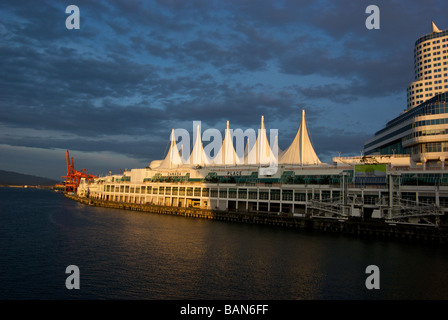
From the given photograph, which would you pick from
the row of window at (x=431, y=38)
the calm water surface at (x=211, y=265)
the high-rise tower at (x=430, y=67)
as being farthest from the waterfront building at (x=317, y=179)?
the row of window at (x=431, y=38)

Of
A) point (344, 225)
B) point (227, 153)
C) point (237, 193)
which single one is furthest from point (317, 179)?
point (227, 153)

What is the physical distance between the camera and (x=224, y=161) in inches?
3209

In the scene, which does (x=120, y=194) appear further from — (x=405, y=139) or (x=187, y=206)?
(x=405, y=139)

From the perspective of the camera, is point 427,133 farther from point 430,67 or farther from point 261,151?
point 430,67

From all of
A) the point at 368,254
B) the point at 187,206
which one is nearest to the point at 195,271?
the point at 368,254

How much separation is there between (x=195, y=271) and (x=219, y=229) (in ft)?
72.0

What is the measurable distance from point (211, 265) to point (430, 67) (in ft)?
342

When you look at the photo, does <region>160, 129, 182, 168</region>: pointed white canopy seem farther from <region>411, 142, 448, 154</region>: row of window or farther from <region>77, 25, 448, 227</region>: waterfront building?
<region>411, 142, 448, 154</region>: row of window

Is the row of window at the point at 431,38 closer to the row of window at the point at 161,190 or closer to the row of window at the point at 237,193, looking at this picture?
the row of window at the point at 237,193

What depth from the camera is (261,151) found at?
7306cm

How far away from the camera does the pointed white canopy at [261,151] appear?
2867 inches

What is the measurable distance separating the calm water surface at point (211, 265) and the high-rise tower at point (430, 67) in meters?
80.1

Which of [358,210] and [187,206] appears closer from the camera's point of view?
[358,210]
